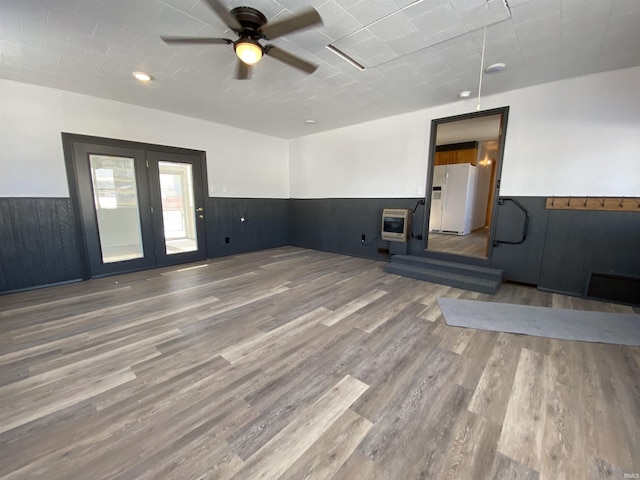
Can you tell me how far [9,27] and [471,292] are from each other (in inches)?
219

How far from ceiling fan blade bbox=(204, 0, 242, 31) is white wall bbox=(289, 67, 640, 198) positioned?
333 cm

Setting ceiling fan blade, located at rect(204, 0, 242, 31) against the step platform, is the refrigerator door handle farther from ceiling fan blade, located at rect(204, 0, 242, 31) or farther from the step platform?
ceiling fan blade, located at rect(204, 0, 242, 31)

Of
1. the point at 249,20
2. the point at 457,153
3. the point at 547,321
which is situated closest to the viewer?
the point at 249,20

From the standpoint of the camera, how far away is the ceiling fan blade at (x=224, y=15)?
6.21ft

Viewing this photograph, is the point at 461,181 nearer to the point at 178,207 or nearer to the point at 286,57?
the point at 286,57

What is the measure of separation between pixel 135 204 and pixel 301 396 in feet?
14.4

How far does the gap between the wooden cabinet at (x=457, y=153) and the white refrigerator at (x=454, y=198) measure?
444 mm

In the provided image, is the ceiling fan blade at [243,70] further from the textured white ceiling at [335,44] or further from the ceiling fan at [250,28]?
the ceiling fan at [250,28]

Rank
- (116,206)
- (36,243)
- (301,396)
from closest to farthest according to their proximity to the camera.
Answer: (301,396) → (36,243) → (116,206)

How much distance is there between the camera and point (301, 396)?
1.64m

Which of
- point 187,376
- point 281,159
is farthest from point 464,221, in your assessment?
point 187,376

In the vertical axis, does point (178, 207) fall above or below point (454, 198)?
below

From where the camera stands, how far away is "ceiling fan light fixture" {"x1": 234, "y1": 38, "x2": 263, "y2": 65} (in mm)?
2121

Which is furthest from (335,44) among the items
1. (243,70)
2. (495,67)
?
(495,67)
